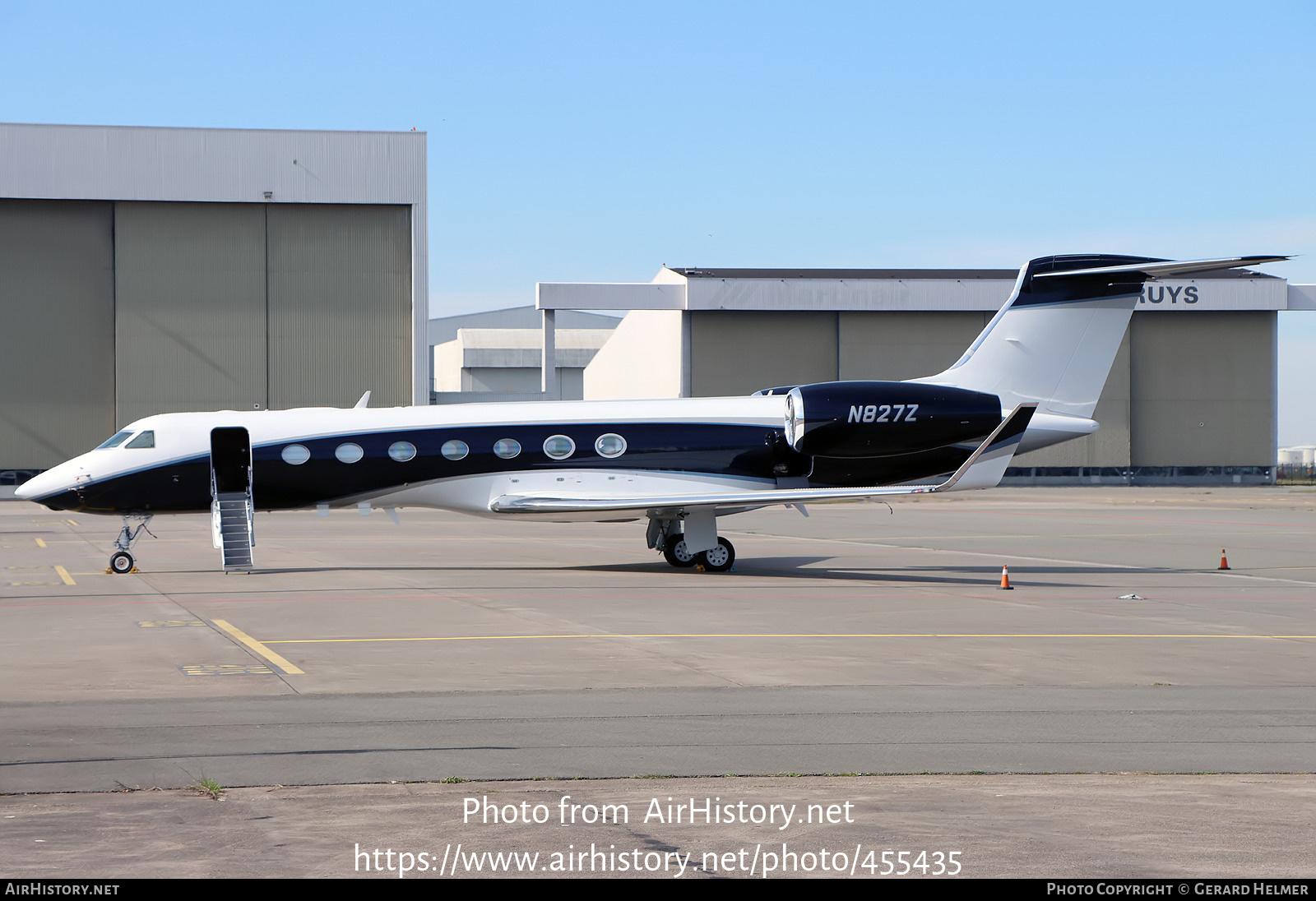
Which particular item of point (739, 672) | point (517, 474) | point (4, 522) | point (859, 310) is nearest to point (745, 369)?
point (859, 310)

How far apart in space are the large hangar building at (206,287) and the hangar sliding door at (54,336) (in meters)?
0.06

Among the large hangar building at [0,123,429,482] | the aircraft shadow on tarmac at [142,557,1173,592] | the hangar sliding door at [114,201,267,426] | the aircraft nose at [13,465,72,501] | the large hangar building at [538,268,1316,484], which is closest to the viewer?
the aircraft nose at [13,465,72,501]

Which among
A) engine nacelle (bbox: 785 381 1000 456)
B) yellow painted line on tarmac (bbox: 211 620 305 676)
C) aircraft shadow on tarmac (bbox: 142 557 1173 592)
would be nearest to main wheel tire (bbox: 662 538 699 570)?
aircraft shadow on tarmac (bbox: 142 557 1173 592)

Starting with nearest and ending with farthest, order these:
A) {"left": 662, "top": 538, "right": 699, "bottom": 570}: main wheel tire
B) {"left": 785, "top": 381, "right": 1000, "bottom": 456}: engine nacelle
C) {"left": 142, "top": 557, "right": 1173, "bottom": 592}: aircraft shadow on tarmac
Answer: {"left": 142, "top": 557, "right": 1173, "bottom": 592}: aircraft shadow on tarmac
{"left": 785, "top": 381, "right": 1000, "bottom": 456}: engine nacelle
{"left": 662, "top": 538, "right": 699, "bottom": 570}: main wheel tire

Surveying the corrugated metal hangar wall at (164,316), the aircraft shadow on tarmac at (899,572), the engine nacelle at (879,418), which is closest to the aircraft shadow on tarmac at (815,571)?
the aircraft shadow on tarmac at (899,572)

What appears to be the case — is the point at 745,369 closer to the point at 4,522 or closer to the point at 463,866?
the point at 4,522

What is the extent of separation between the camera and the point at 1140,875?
5.80 m

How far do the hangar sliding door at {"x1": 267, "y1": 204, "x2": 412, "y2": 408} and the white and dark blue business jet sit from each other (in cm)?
3675

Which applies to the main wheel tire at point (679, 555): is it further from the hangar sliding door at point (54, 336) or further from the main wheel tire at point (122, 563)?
the hangar sliding door at point (54, 336)

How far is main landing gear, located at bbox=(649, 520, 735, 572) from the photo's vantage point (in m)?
23.4

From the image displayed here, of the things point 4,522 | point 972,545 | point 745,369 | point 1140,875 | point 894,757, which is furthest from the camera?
point 745,369

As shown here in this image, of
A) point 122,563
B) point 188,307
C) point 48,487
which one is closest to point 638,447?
point 122,563

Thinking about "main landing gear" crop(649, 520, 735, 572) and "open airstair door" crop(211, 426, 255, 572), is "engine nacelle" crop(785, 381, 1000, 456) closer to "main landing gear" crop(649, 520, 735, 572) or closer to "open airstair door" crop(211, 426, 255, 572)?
"main landing gear" crop(649, 520, 735, 572)

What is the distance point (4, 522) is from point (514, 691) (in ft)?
122
